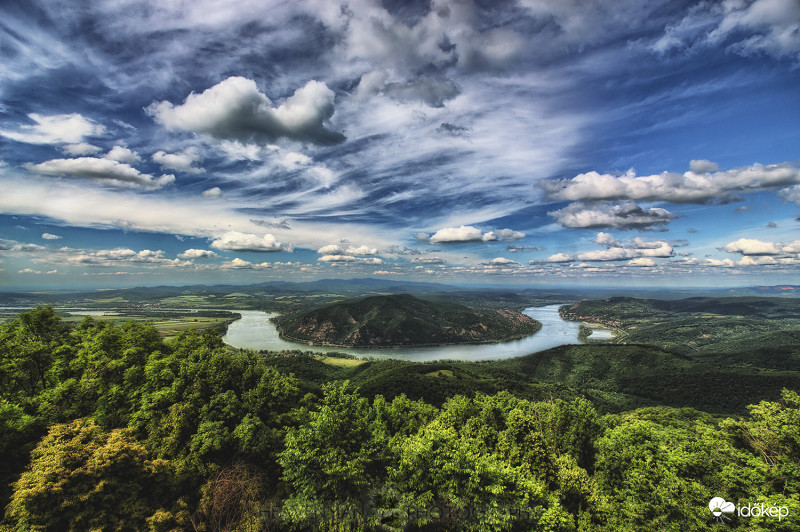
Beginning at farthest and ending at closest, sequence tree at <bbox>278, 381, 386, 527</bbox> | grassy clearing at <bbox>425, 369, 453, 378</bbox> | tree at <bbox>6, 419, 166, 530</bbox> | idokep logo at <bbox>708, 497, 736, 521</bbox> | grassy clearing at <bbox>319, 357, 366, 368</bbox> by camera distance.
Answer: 1. grassy clearing at <bbox>319, 357, 366, 368</bbox>
2. grassy clearing at <bbox>425, 369, 453, 378</bbox>
3. idokep logo at <bbox>708, 497, 736, 521</bbox>
4. tree at <bbox>278, 381, 386, 527</bbox>
5. tree at <bbox>6, 419, 166, 530</bbox>

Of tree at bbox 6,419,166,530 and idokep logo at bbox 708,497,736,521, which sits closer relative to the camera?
tree at bbox 6,419,166,530

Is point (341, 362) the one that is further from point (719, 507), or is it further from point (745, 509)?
point (745, 509)

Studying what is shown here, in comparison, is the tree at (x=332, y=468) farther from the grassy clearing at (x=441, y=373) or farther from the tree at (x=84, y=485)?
the grassy clearing at (x=441, y=373)

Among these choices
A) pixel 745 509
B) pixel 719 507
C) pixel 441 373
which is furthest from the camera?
pixel 441 373

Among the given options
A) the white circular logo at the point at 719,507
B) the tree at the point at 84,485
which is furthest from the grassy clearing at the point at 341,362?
the white circular logo at the point at 719,507

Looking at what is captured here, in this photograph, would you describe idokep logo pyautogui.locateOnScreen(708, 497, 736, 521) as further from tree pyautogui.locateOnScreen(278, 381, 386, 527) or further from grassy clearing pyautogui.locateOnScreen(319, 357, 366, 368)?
grassy clearing pyautogui.locateOnScreen(319, 357, 366, 368)

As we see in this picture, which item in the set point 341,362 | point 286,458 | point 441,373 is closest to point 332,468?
point 286,458

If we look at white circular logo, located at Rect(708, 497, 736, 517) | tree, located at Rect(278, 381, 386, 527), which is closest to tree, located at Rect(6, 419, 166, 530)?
tree, located at Rect(278, 381, 386, 527)

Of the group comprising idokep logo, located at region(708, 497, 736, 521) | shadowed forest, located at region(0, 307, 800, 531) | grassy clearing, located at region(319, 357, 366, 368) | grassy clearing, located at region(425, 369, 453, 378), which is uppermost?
shadowed forest, located at region(0, 307, 800, 531)

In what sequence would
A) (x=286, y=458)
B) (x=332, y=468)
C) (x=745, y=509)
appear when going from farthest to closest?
1. (x=286, y=458)
2. (x=745, y=509)
3. (x=332, y=468)
